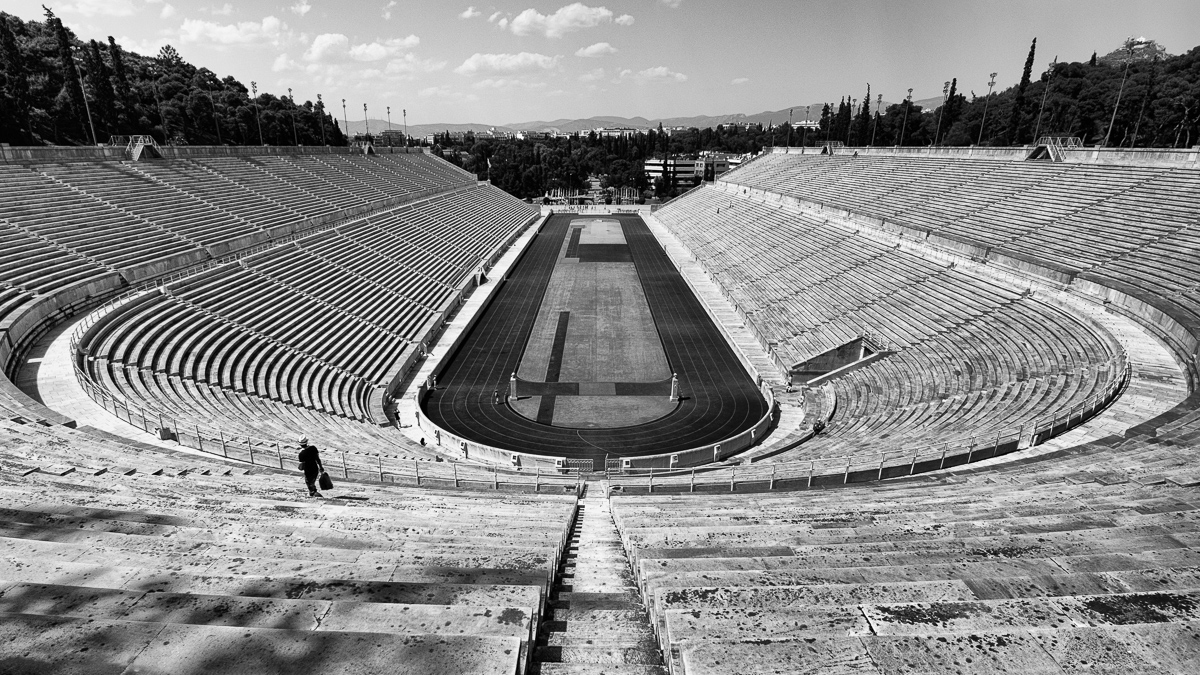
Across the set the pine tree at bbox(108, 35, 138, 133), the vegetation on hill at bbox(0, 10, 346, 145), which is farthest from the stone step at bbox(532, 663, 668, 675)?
the pine tree at bbox(108, 35, 138, 133)

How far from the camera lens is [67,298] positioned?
16.1 m

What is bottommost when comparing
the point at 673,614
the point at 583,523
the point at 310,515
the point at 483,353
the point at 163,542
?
the point at 483,353

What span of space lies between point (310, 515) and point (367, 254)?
26067mm

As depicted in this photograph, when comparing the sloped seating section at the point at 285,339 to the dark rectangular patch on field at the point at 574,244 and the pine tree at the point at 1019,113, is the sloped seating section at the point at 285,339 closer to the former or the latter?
the dark rectangular patch on field at the point at 574,244

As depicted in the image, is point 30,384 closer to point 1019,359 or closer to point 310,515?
point 310,515

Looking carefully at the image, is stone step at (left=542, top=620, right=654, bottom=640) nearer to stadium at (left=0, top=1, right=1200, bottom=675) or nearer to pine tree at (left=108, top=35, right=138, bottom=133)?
stadium at (left=0, top=1, right=1200, bottom=675)

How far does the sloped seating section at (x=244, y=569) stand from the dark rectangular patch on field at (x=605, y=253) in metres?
37.3

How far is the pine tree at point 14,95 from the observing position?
132ft

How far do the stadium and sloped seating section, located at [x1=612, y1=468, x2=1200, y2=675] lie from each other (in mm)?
38

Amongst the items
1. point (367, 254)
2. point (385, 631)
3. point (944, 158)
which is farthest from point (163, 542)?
point (944, 158)

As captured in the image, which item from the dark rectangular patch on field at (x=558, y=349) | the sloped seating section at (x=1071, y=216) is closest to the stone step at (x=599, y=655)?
the sloped seating section at (x=1071, y=216)

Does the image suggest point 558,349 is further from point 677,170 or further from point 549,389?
point 677,170

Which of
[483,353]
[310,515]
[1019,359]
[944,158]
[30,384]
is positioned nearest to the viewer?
[310,515]

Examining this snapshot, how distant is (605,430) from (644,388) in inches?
143
